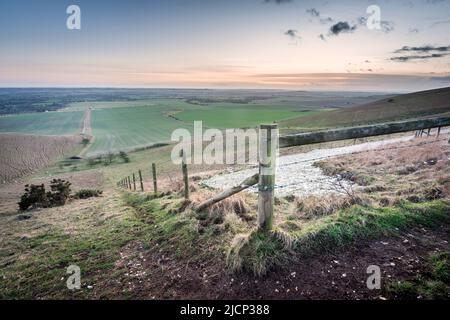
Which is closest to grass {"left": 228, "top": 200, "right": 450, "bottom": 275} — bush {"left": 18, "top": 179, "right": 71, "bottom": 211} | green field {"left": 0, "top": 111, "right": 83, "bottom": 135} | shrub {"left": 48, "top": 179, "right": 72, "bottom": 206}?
shrub {"left": 48, "top": 179, "right": 72, "bottom": 206}

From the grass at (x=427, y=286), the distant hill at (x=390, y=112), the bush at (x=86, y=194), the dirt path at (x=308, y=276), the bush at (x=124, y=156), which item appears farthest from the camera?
the distant hill at (x=390, y=112)

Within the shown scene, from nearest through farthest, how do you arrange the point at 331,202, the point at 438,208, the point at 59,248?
the point at 438,208
the point at 331,202
the point at 59,248

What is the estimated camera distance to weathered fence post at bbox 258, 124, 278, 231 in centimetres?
377

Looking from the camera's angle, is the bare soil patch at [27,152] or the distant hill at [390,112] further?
the distant hill at [390,112]

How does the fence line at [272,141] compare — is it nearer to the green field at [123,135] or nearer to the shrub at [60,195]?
the shrub at [60,195]

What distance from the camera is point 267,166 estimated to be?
381 centimetres

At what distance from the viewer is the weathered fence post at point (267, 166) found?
3.77 m

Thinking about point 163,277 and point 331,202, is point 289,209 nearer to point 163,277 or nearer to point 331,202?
point 331,202

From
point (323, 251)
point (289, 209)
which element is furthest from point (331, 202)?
point (323, 251)

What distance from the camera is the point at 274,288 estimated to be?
3383mm

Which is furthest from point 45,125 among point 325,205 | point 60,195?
point 325,205

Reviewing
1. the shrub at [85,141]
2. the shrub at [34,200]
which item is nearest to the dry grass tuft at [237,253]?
the shrub at [34,200]

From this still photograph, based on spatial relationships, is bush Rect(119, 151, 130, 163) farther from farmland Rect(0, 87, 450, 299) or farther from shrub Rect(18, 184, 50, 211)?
farmland Rect(0, 87, 450, 299)

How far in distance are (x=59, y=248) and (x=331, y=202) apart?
6.21 metres
